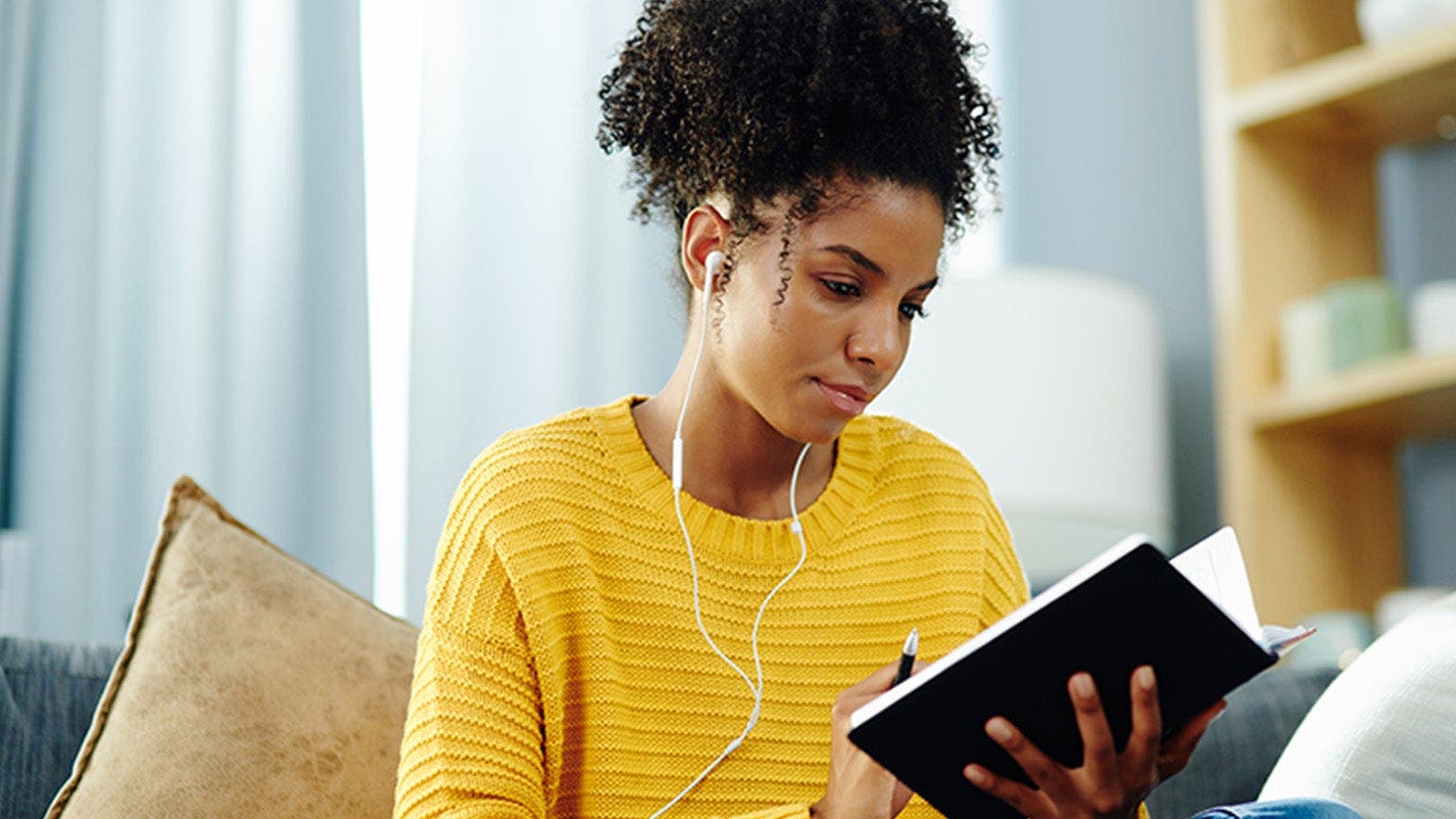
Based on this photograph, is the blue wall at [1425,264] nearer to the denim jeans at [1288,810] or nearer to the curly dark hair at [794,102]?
the curly dark hair at [794,102]

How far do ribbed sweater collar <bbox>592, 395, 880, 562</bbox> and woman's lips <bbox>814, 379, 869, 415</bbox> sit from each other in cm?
16

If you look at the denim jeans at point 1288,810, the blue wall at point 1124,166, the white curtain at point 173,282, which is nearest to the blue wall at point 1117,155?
the blue wall at point 1124,166

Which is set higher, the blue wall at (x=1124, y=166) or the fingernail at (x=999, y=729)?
the blue wall at (x=1124, y=166)

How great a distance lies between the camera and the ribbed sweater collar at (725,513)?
134cm

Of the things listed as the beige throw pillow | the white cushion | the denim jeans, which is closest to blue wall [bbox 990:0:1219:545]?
the white cushion

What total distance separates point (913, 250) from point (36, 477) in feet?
3.96

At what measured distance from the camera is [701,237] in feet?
4.28

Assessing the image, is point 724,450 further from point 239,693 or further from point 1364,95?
point 1364,95

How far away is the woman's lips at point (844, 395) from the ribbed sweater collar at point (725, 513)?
155mm

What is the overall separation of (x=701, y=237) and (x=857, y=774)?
44 centimetres

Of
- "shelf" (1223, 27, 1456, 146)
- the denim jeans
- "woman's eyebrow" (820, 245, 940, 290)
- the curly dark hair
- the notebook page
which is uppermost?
"shelf" (1223, 27, 1456, 146)

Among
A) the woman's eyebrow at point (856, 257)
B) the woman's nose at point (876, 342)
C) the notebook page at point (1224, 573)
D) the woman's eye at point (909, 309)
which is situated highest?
the woman's eyebrow at point (856, 257)

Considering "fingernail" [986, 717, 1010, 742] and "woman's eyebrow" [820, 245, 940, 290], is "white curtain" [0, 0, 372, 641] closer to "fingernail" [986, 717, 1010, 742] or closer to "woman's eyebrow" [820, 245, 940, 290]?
"woman's eyebrow" [820, 245, 940, 290]

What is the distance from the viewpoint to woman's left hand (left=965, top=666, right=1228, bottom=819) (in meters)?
0.98
